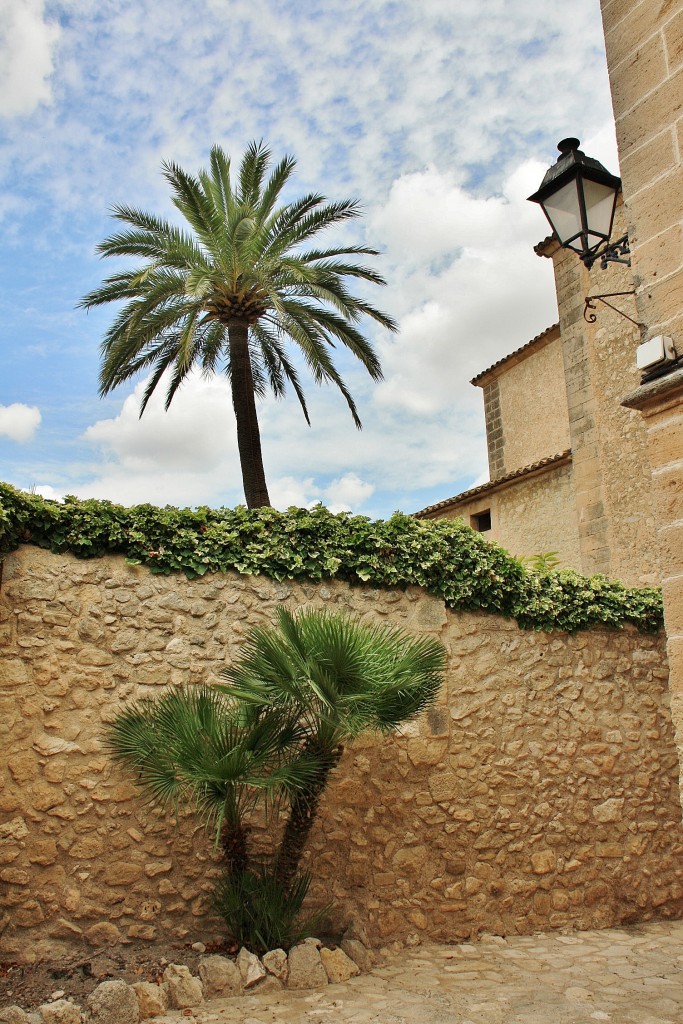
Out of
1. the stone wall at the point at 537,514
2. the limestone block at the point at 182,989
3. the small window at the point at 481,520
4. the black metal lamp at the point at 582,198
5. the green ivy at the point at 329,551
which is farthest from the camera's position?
the small window at the point at 481,520

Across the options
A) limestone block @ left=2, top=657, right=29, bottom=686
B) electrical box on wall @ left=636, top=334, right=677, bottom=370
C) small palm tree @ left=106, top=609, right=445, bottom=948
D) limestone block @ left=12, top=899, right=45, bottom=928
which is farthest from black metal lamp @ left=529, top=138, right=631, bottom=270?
limestone block @ left=12, top=899, right=45, bottom=928

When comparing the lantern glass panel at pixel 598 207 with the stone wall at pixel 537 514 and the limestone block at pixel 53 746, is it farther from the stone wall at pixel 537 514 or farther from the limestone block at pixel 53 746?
the stone wall at pixel 537 514

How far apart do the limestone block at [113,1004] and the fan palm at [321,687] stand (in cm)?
105

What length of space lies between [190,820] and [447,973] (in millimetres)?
1936

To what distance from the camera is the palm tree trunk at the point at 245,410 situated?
10430 mm

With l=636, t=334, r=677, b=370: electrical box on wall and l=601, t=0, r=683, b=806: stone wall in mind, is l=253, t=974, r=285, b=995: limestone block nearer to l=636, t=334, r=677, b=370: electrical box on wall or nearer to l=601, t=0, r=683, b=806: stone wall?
l=601, t=0, r=683, b=806: stone wall

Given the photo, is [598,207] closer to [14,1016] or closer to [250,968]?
[250,968]

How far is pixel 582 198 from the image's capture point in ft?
14.2

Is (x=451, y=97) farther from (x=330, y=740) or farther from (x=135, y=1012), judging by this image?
(x=135, y=1012)

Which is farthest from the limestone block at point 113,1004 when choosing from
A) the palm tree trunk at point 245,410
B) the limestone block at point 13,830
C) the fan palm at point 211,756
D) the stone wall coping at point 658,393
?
the palm tree trunk at point 245,410

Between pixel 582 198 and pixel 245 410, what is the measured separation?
6870 mm

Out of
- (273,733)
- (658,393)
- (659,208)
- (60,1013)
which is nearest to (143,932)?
(60,1013)

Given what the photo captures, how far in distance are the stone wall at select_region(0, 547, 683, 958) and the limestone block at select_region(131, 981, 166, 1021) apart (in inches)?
21.8

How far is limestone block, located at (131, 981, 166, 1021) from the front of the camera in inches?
152
